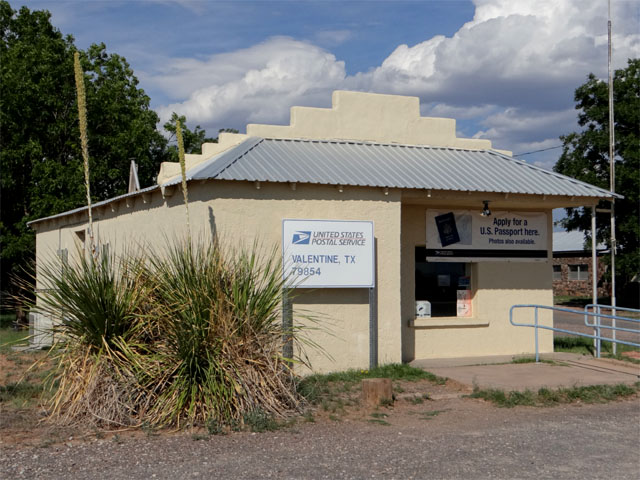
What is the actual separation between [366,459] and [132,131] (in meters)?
17.7

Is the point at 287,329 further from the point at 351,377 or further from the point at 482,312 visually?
the point at 482,312

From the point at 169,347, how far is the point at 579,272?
3724 cm

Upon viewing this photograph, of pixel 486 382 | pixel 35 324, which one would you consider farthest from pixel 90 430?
pixel 35 324

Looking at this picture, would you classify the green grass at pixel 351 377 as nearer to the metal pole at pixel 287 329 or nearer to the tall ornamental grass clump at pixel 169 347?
the metal pole at pixel 287 329

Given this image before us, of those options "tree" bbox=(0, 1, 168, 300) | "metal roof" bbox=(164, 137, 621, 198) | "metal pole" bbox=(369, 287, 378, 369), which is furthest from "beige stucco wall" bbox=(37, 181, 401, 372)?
"tree" bbox=(0, 1, 168, 300)

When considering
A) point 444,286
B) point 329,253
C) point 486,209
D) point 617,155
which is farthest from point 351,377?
point 617,155

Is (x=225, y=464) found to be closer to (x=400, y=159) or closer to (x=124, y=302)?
(x=124, y=302)

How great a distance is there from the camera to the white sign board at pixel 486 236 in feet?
44.2

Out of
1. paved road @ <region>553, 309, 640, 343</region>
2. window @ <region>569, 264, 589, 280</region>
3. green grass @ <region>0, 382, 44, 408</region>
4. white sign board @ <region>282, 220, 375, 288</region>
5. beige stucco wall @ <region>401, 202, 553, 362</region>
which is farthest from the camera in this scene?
window @ <region>569, 264, 589, 280</region>

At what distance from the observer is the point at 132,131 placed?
881 inches

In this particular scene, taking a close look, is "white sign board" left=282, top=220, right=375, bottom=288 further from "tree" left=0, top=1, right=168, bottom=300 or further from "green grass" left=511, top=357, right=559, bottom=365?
"tree" left=0, top=1, right=168, bottom=300

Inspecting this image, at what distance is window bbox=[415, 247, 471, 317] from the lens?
44.9 ft

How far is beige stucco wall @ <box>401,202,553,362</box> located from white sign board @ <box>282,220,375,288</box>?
2255 mm

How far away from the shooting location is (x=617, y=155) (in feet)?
101
